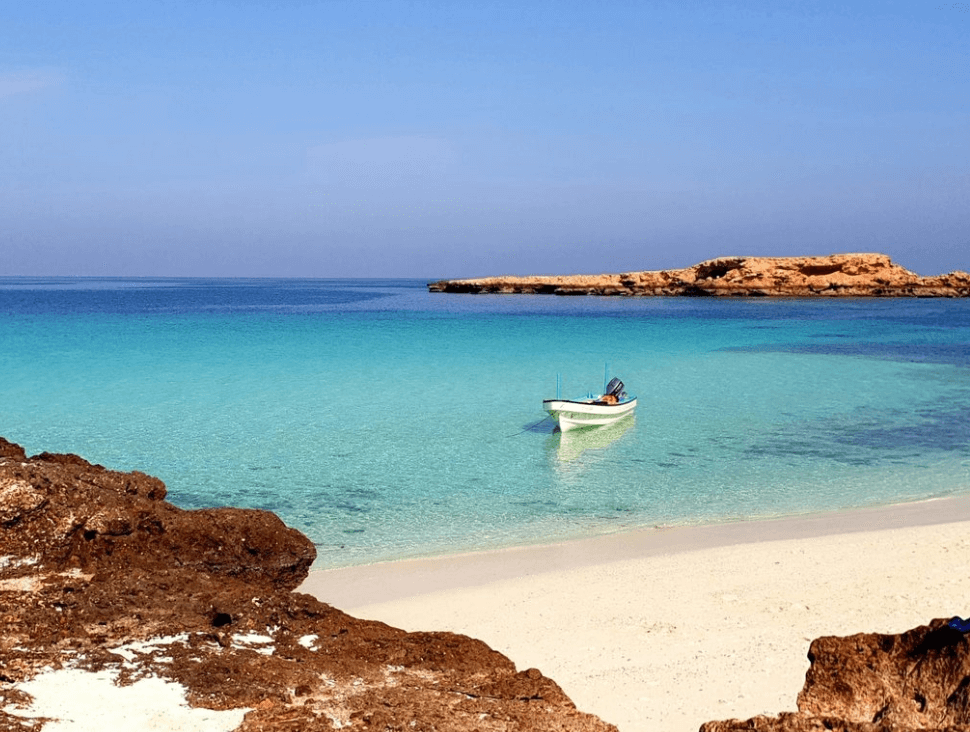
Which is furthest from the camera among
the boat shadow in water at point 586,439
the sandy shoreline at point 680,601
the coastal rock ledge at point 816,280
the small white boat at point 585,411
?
→ the coastal rock ledge at point 816,280

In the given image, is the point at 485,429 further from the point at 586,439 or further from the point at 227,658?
the point at 227,658

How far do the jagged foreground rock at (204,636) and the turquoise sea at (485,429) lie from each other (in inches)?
168

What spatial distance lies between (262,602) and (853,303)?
89477 millimetres

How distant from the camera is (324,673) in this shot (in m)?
4.38

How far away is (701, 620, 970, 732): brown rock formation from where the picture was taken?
130 inches

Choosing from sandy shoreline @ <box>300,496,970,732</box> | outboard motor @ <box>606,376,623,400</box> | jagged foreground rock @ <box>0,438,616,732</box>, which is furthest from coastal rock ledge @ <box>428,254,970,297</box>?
jagged foreground rock @ <box>0,438,616,732</box>

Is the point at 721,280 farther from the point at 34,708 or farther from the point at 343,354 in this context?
the point at 34,708

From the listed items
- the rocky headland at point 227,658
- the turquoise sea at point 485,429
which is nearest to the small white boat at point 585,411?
the turquoise sea at point 485,429

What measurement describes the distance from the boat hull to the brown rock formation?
14682 mm

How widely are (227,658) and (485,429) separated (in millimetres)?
14895

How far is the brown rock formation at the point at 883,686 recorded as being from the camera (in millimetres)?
3303

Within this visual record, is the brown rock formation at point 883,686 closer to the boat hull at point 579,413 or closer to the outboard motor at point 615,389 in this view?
the boat hull at point 579,413

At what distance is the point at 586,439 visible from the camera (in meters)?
18.2

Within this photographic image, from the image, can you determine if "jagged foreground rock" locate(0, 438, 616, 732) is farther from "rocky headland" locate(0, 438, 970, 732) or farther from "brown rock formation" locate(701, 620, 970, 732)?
"brown rock formation" locate(701, 620, 970, 732)
